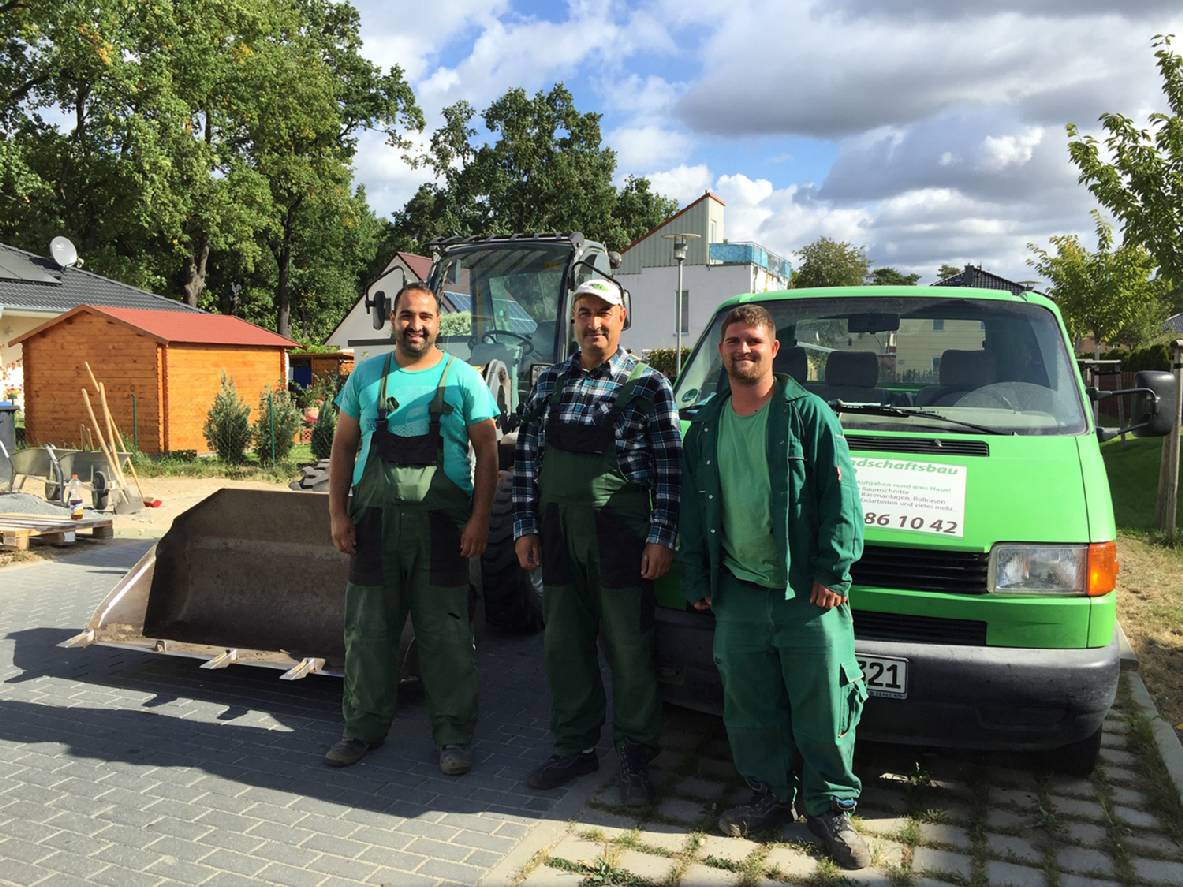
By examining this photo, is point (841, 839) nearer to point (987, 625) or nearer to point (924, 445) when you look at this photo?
point (987, 625)

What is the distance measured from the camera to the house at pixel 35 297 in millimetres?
21641

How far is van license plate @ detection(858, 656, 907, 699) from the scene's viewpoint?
350cm

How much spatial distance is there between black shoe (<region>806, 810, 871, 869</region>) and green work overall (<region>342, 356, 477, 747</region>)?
5.32 feet

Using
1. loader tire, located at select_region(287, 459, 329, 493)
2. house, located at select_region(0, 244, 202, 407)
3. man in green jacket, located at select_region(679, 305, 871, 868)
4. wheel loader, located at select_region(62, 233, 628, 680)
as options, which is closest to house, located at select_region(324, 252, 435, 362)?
house, located at select_region(0, 244, 202, 407)

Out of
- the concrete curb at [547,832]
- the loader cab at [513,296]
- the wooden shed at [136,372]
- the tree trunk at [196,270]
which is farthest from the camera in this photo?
the tree trunk at [196,270]

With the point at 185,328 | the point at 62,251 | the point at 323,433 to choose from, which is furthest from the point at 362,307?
the point at 323,433

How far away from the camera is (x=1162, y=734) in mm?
4539

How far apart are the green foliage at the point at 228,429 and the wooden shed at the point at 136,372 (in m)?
1.48

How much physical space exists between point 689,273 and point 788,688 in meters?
42.9

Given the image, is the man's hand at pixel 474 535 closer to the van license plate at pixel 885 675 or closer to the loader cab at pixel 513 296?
the van license plate at pixel 885 675

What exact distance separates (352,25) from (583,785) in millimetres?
40990

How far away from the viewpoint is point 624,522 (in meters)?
3.84

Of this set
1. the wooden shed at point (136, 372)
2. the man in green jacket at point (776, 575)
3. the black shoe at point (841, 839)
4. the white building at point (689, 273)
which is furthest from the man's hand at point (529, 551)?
the white building at point (689, 273)

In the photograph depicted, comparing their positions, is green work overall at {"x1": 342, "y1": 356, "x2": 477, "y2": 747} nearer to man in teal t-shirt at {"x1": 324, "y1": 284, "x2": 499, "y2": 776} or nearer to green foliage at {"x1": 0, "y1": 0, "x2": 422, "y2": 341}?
man in teal t-shirt at {"x1": 324, "y1": 284, "x2": 499, "y2": 776}
